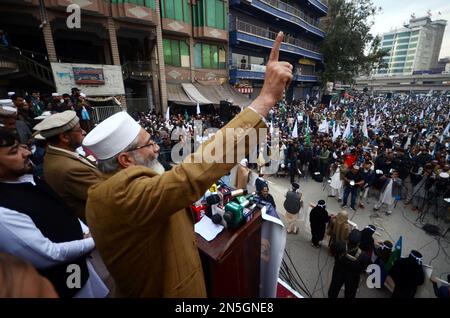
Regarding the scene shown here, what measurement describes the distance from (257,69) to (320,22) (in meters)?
22.5

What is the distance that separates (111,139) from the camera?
1.27m

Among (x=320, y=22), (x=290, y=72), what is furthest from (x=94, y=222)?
(x=320, y=22)

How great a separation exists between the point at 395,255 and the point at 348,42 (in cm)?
3457

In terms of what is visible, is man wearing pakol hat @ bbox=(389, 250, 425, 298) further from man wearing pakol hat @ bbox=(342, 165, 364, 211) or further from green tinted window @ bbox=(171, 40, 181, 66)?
green tinted window @ bbox=(171, 40, 181, 66)

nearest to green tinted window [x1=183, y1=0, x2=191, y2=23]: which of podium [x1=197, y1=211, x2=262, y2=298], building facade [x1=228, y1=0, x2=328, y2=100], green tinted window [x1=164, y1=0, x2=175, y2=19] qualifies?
green tinted window [x1=164, y1=0, x2=175, y2=19]

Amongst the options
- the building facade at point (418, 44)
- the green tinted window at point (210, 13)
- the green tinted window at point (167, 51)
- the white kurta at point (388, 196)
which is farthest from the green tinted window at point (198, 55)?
the building facade at point (418, 44)

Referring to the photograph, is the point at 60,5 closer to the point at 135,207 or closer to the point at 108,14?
the point at 108,14

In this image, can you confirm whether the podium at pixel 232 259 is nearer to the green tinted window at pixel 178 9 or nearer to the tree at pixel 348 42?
the green tinted window at pixel 178 9

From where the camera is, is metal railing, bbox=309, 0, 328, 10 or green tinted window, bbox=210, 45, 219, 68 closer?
green tinted window, bbox=210, 45, 219, 68

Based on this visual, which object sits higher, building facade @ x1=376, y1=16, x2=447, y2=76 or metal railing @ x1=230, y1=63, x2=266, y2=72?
building facade @ x1=376, y1=16, x2=447, y2=76

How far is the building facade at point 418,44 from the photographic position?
79812 millimetres

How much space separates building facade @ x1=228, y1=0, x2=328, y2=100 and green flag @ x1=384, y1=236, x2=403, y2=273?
19.9 meters

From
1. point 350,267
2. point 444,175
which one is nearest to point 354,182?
point 444,175

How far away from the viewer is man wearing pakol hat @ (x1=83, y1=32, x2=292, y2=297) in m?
0.96
